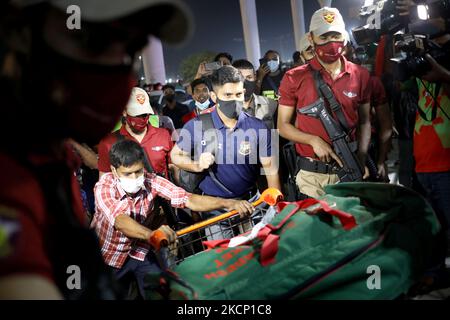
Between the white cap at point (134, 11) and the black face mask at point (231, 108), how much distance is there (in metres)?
2.53

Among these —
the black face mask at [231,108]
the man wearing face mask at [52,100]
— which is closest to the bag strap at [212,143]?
the black face mask at [231,108]

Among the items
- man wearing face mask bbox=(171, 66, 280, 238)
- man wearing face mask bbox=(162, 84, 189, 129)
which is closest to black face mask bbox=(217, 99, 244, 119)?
man wearing face mask bbox=(171, 66, 280, 238)

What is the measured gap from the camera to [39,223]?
39.0 inches

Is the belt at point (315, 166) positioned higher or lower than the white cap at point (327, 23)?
lower

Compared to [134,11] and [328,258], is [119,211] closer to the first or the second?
[328,258]

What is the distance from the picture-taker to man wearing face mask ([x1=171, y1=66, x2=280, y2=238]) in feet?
12.0

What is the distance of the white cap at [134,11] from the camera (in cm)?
102

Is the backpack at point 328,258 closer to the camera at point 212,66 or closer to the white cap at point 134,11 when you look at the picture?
the white cap at point 134,11

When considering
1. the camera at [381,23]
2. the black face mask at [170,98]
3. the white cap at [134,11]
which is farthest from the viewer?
the black face mask at [170,98]

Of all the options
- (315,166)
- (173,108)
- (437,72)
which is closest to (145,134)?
(315,166)

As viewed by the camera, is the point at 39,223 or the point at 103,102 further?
the point at 103,102

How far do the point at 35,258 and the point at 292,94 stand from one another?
299 centimetres
